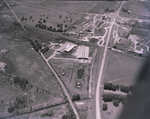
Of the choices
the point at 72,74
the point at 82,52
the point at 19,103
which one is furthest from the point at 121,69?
the point at 19,103

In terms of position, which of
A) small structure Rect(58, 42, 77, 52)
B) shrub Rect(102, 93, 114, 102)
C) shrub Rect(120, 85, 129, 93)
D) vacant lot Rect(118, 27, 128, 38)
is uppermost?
vacant lot Rect(118, 27, 128, 38)

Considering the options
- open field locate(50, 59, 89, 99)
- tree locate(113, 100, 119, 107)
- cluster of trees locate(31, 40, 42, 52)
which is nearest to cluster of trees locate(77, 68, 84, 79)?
open field locate(50, 59, 89, 99)

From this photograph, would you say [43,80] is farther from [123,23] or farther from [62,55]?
[123,23]

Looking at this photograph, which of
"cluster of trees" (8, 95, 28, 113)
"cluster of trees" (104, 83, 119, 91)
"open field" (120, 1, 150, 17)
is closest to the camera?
"cluster of trees" (8, 95, 28, 113)

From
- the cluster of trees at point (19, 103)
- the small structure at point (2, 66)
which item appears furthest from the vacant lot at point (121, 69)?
the small structure at point (2, 66)

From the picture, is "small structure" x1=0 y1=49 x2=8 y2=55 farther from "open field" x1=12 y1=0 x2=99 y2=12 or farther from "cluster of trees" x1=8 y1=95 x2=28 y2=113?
"open field" x1=12 y1=0 x2=99 y2=12

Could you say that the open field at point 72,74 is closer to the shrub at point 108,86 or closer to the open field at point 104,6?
the shrub at point 108,86

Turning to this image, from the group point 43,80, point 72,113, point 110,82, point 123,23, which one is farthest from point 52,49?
point 123,23

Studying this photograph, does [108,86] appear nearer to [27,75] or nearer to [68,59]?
[68,59]
